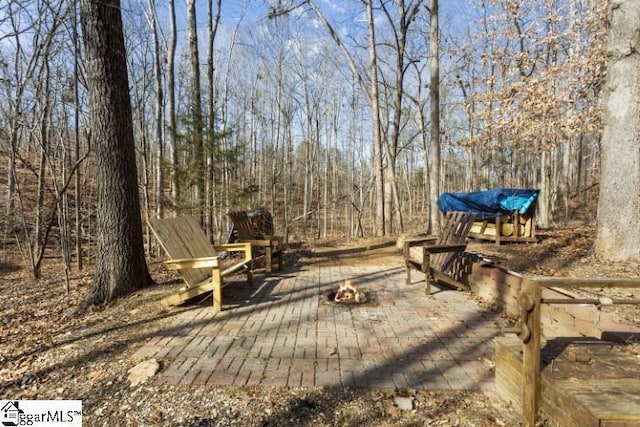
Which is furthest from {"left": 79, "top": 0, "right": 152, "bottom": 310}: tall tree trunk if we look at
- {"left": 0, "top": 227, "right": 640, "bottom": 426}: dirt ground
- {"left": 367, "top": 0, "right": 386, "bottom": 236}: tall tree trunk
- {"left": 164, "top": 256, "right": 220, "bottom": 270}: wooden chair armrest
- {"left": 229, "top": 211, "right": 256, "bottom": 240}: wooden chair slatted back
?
{"left": 367, "top": 0, "right": 386, "bottom": 236}: tall tree trunk

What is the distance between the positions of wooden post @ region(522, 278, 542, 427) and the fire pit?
2.38 m

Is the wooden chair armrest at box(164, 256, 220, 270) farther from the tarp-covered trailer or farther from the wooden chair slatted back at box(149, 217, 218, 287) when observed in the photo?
the tarp-covered trailer

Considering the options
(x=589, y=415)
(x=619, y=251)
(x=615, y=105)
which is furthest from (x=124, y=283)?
(x=615, y=105)

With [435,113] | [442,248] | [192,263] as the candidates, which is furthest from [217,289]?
[435,113]

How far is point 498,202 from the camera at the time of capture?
25.7 ft

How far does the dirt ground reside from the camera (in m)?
1.99

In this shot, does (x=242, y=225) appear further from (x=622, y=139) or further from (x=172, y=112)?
(x=622, y=139)

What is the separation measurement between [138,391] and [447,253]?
393 cm

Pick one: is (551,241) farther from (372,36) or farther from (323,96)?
Answer: (323,96)

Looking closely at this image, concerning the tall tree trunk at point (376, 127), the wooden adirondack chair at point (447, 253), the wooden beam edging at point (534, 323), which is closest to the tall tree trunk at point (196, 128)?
the wooden adirondack chair at point (447, 253)

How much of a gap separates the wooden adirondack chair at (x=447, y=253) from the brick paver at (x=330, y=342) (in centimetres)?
27

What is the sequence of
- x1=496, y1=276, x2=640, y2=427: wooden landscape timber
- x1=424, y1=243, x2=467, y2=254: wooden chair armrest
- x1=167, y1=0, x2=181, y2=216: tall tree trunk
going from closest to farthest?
x1=496, y1=276, x2=640, y2=427: wooden landscape timber
x1=424, y1=243, x2=467, y2=254: wooden chair armrest
x1=167, y1=0, x2=181, y2=216: tall tree trunk

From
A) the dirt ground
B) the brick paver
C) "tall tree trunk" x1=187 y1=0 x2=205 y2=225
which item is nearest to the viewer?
the dirt ground

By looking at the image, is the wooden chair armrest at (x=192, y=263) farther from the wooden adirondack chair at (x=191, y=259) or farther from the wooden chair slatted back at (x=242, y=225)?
the wooden chair slatted back at (x=242, y=225)
